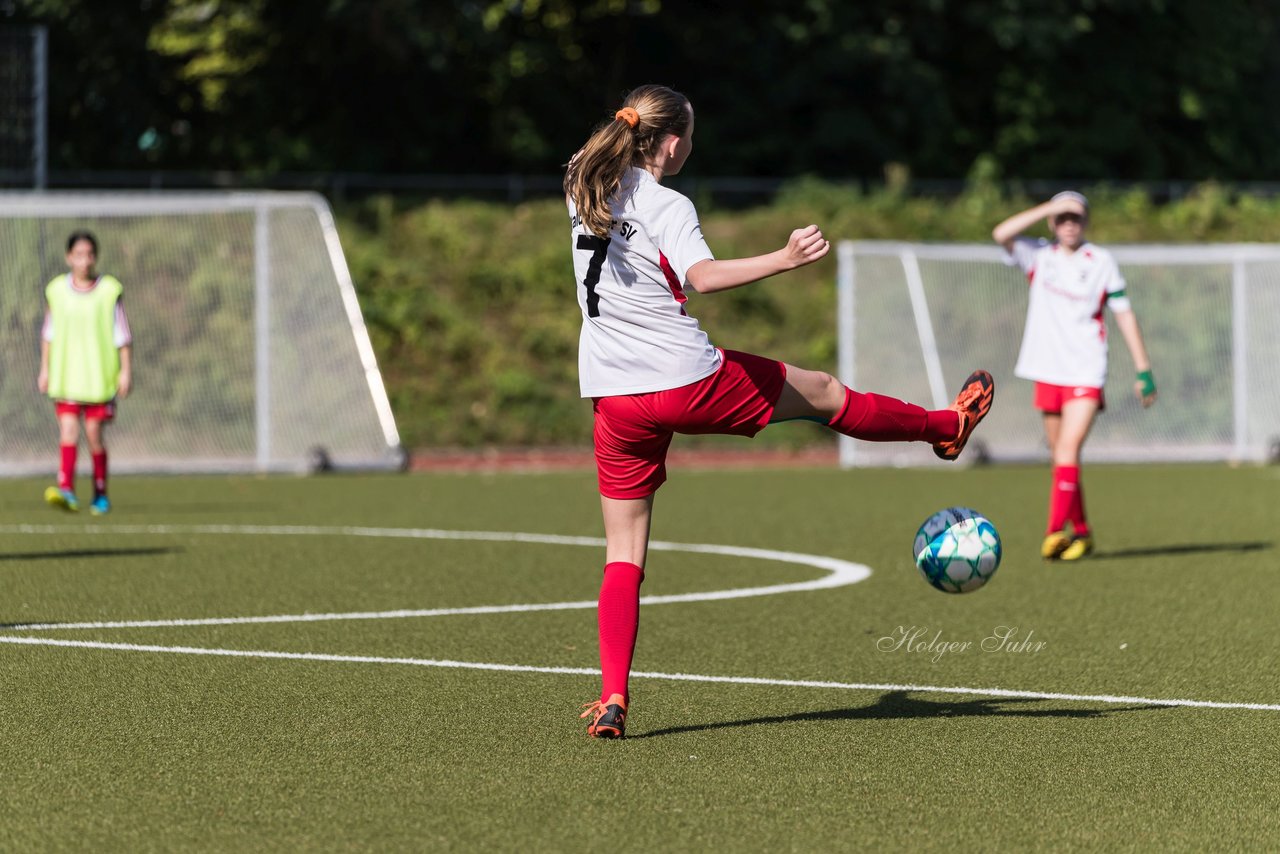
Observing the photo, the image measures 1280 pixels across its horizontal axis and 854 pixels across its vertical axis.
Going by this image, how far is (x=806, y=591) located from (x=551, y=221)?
60.8 ft

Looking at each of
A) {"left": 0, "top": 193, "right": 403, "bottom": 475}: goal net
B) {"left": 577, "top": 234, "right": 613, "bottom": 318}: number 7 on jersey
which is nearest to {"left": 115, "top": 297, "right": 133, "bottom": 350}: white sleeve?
{"left": 0, "top": 193, "right": 403, "bottom": 475}: goal net

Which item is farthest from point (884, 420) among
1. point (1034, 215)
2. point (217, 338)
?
point (217, 338)

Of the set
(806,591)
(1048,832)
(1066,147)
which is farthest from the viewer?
(1066,147)

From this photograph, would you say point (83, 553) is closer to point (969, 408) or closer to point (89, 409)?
point (89, 409)

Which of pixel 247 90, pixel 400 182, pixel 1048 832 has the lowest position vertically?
pixel 1048 832

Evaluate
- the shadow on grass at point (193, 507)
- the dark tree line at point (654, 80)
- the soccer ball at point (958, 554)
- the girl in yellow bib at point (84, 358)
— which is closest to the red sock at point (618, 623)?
the soccer ball at point (958, 554)

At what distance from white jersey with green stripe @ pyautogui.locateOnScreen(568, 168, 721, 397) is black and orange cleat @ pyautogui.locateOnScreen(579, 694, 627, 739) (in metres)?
0.91

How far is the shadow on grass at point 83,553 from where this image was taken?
10.5m

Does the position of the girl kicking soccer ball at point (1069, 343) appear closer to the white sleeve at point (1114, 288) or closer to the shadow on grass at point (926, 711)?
the white sleeve at point (1114, 288)

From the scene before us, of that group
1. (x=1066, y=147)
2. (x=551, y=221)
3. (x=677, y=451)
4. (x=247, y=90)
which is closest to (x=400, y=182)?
(x=551, y=221)

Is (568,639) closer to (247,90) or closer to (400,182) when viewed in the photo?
(400,182)

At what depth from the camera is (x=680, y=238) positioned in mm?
5367

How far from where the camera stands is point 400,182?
28.5 m

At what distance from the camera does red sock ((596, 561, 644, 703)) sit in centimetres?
568
